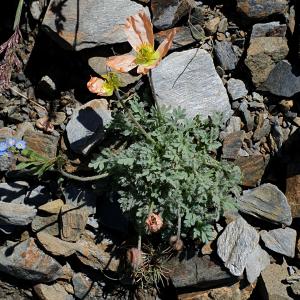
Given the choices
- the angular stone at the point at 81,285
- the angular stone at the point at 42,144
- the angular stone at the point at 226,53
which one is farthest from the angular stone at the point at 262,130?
the angular stone at the point at 81,285

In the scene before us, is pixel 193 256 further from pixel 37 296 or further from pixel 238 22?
pixel 238 22

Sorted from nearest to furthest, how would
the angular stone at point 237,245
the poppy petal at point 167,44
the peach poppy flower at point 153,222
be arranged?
the poppy petal at point 167,44, the peach poppy flower at point 153,222, the angular stone at point 237,245

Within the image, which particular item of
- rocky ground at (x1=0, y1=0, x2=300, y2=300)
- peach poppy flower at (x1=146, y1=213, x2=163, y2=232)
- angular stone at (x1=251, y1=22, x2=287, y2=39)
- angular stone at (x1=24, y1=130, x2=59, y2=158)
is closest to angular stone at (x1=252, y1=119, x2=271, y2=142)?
rocky ground at (x1=0, y1=0, x2=300, y2=300)

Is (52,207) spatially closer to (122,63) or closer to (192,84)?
(122,63)

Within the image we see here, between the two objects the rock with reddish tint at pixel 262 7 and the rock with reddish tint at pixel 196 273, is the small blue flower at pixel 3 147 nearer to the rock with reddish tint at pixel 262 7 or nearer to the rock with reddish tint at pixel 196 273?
the rock with reddish tint at pixel 196 273

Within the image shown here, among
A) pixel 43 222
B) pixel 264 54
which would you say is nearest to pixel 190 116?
pixel 264 54
